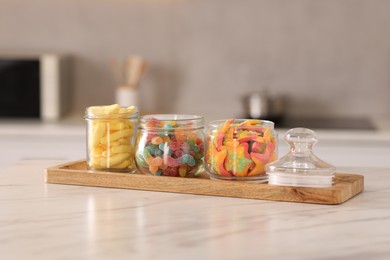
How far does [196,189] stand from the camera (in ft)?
4.93

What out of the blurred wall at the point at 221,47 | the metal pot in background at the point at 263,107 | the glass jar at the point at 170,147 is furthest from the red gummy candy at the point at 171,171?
the blurred wall at the point at 221,47

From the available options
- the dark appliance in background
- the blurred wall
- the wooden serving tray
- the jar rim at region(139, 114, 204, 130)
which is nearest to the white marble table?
the wooden serving tray

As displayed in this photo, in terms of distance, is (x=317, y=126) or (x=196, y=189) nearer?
(x=196, y=189)

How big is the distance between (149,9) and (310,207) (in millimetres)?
2486

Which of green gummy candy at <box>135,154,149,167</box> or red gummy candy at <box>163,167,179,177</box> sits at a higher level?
green gummy candy at <box>135,154,149,167</box>

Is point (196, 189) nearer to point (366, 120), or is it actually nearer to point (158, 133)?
point (158, 133)

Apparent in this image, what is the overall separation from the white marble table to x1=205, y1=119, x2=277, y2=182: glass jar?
0.08 meters

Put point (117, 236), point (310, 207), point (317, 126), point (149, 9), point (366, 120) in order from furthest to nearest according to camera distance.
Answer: point (149, 9) < point (366, 120) < point (317, 126) < point (310, 207) < point (117, 236)

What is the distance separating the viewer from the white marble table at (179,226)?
110 cm

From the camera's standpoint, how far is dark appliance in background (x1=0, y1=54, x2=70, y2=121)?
3.28m

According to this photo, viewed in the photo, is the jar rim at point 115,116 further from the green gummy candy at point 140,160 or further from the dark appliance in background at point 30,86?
the dark appliance in background at point 30,86

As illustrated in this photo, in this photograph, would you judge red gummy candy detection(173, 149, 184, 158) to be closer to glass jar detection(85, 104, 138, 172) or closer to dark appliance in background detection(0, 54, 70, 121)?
glass jar detection(85, 104, 138, 172)

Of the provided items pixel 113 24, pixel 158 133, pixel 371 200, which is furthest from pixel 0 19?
pixel 371 200

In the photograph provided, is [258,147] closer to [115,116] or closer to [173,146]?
[173,146]
